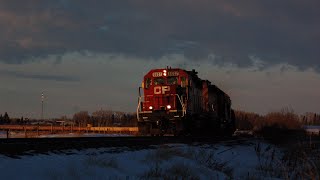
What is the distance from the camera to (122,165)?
32.3 feet

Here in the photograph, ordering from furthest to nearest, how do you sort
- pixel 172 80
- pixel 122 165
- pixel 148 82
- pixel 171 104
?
pixel 148 82, pixel 172 80, pixel 171 104, pixel 122 165

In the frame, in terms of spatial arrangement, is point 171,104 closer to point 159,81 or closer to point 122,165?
point 159,81

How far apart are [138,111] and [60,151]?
14927 millimetres

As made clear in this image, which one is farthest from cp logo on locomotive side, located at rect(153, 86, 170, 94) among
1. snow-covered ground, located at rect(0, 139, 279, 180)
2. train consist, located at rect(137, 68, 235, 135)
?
snow-covered ground, located at rect(0, 139, 279, 180)

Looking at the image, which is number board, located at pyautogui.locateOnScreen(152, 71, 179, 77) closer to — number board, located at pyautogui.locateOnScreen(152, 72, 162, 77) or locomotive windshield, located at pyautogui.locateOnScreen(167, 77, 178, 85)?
number board, located at pyautogui.locateOnScreen(152, 72, 162, 77)

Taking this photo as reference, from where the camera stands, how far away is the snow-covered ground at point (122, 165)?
778 centimetres

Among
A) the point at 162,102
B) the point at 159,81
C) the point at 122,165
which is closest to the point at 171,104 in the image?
the point at 162,102

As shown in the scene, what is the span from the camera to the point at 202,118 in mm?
28141

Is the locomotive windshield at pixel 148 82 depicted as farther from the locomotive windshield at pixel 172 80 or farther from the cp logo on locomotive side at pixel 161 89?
the locomotive windshield at pixel 172 80

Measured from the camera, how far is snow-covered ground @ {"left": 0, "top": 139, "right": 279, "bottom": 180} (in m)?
7.78

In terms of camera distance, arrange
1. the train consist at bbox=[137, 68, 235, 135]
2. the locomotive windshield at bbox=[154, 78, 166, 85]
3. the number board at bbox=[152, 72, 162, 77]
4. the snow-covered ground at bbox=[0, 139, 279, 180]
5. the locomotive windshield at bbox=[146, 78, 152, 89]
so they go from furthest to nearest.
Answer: the locomotive windshield at bbox=[146, 78, 152, 89] → the number board at bbox=[152, 72, 162, 77] → the locomotive windshield at bbox=[154, 78, 166, 85] → the train consist at bbox=[137, 68, 235, 135] → the snow-covered ground at bbox=[0, 139, 279, 180]

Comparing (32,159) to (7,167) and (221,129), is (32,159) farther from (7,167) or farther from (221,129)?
(221,129)

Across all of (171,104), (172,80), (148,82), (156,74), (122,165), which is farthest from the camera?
(148,82)

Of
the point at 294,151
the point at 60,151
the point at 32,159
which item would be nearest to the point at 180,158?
the point at 60,151
